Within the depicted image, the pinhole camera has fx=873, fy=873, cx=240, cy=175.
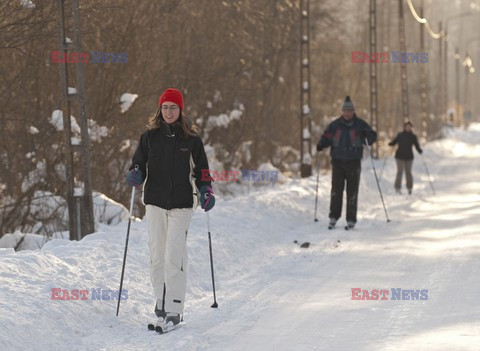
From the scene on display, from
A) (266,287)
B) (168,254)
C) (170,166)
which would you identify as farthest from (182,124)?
(266,287)

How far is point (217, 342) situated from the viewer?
686cm

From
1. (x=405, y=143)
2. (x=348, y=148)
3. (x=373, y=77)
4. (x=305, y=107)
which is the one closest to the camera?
(x=348, y=148)

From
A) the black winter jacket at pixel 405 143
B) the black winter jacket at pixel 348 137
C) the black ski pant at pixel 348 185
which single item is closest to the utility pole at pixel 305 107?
the black winter jacket at pixel 405 143

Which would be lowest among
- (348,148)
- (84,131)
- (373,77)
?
(348,148)

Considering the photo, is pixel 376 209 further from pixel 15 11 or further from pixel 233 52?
pixel 15 11

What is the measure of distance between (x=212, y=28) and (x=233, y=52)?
2.87ft

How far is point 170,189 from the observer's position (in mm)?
7301

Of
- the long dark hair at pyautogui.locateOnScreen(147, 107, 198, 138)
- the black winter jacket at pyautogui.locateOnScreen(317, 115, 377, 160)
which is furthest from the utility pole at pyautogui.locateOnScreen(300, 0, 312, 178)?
the long dark hair at pyautogui.locateOnScreen(147, 107, 198, 138)

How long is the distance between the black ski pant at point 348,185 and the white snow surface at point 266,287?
0.99 ft

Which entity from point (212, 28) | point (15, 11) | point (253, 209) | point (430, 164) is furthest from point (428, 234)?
point (430, 164)

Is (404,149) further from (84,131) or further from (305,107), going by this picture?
(84,131)

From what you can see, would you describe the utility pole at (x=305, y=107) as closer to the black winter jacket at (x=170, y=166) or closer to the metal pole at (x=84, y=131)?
the metal pole at (x=84, y=131)

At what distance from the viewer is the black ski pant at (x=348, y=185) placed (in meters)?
14.4

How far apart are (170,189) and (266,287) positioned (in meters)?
2.43
